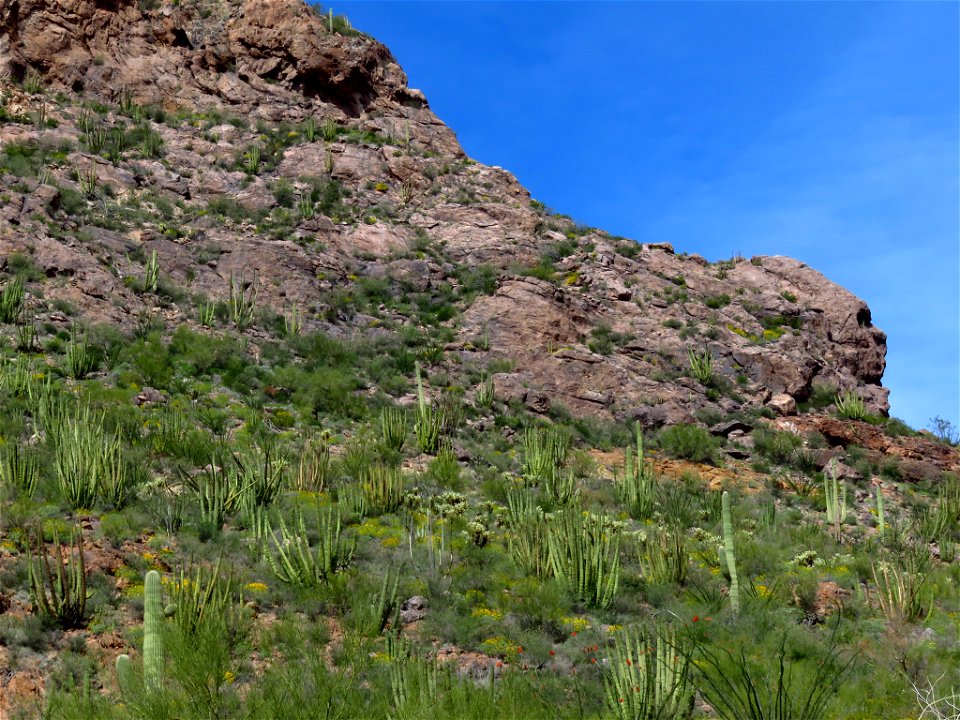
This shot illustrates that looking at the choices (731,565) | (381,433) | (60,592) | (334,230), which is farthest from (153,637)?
(334,230)

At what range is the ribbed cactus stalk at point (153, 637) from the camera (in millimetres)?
6598

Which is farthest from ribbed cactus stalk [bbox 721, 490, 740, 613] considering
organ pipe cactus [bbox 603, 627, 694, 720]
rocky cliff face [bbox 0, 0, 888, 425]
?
rocky cliff face [bbox 0, 0, 888, 425]

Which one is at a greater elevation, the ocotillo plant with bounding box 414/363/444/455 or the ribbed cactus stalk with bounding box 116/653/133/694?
the ocotillo plant with bounding box 414/363/444/455

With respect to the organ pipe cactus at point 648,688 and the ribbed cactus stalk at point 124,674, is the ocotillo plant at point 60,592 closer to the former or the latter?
the ribbed cactus stalk at point 124,674

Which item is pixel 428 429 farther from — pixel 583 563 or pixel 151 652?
pixel 151 652

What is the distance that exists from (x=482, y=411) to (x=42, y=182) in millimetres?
13906

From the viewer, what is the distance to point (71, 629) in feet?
25.4

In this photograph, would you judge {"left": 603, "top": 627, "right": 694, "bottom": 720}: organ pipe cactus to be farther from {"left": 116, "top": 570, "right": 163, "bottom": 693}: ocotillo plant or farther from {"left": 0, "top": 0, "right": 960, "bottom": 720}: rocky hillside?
{"left": 116, "top": 570, "right": 163, "bottom": 693}: ocotillo plant

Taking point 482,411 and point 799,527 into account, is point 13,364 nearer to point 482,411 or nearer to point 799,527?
point 482,411

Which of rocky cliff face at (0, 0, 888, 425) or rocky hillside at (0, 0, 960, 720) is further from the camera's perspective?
rocky cliff face at (0, 0, 888, 425)

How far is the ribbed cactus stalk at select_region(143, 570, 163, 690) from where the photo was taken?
260 inches

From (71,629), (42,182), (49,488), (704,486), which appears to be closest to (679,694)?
(71,629)

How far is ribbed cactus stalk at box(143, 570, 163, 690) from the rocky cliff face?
479 inches

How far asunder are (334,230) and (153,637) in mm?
19569
